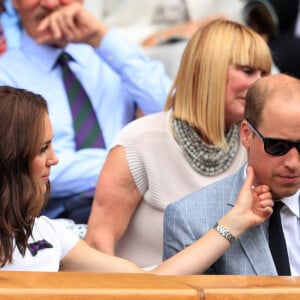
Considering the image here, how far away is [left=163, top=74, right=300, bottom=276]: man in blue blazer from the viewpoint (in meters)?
3.34

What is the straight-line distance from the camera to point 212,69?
4227 mm

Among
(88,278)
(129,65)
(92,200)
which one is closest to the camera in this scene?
(88,278)

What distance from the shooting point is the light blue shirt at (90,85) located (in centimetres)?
459

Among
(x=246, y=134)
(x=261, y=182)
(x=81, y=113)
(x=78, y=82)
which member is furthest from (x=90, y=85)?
(x=261, y=182)

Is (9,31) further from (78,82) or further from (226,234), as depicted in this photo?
(226,234)

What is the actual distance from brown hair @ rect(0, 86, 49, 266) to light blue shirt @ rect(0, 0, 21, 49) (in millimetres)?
1884

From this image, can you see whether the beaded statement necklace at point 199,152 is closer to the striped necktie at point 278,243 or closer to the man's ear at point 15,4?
the striped necktie at point 278,243

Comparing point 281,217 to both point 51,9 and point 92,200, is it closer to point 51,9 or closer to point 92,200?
point 92,200

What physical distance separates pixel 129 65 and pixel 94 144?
42 centimetres

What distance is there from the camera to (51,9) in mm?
4840

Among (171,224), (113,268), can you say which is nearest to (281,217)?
(171,224)

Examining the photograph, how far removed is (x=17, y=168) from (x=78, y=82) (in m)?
1.83

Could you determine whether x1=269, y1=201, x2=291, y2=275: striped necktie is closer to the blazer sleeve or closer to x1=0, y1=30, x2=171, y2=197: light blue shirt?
the blazer sleeve

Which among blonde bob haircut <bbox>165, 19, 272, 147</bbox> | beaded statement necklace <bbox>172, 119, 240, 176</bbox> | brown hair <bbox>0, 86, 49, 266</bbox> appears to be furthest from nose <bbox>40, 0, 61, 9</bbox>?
brown hair <bbox>0, 86, 49, 266</bbox>
